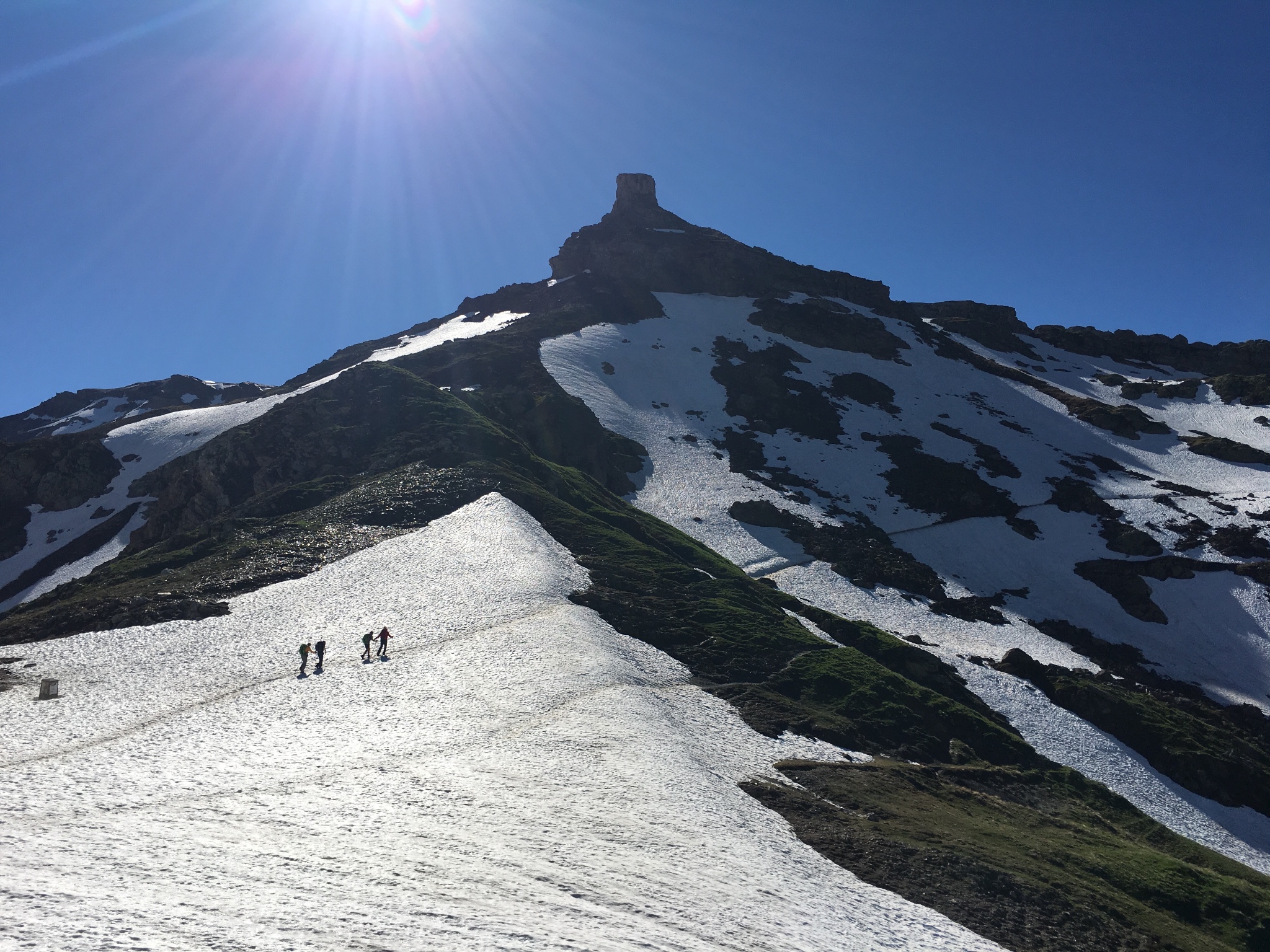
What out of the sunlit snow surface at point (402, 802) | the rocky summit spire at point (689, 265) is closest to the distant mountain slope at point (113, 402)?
the rocky summit spire at point (689, 265)

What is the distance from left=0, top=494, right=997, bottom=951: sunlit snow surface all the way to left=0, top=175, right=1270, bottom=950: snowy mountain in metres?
0.15

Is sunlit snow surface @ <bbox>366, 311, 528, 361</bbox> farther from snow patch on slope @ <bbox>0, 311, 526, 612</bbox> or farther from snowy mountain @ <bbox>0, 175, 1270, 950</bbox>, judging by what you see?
snowy mountain @ <bbox>0, 175, 1270, 950</bbox>

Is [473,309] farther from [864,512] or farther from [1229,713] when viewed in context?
[1229,713]

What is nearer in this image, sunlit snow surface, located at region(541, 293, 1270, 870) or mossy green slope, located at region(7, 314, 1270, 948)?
mossy green slope, located at region(7, 314, 1270, 948)

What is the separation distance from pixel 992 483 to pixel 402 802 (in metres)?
83.5

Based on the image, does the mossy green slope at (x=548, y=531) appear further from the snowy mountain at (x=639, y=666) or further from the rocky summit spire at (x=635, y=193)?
the rocky summit spire at (x=635, y=193)

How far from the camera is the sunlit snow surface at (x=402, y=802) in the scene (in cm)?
1309

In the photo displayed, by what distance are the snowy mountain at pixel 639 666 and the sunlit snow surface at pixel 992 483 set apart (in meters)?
0.43

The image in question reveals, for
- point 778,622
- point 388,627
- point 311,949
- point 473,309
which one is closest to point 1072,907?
point 311,949

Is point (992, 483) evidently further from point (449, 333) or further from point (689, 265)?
point (449, 333)

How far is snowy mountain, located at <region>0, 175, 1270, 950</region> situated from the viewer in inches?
639

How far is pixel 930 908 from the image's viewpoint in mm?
19328

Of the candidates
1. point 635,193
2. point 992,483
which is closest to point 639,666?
point 992,483

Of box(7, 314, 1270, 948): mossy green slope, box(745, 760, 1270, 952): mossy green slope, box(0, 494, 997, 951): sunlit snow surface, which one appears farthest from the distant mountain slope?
box(745, 760, 1270, 952): mossy green slope
